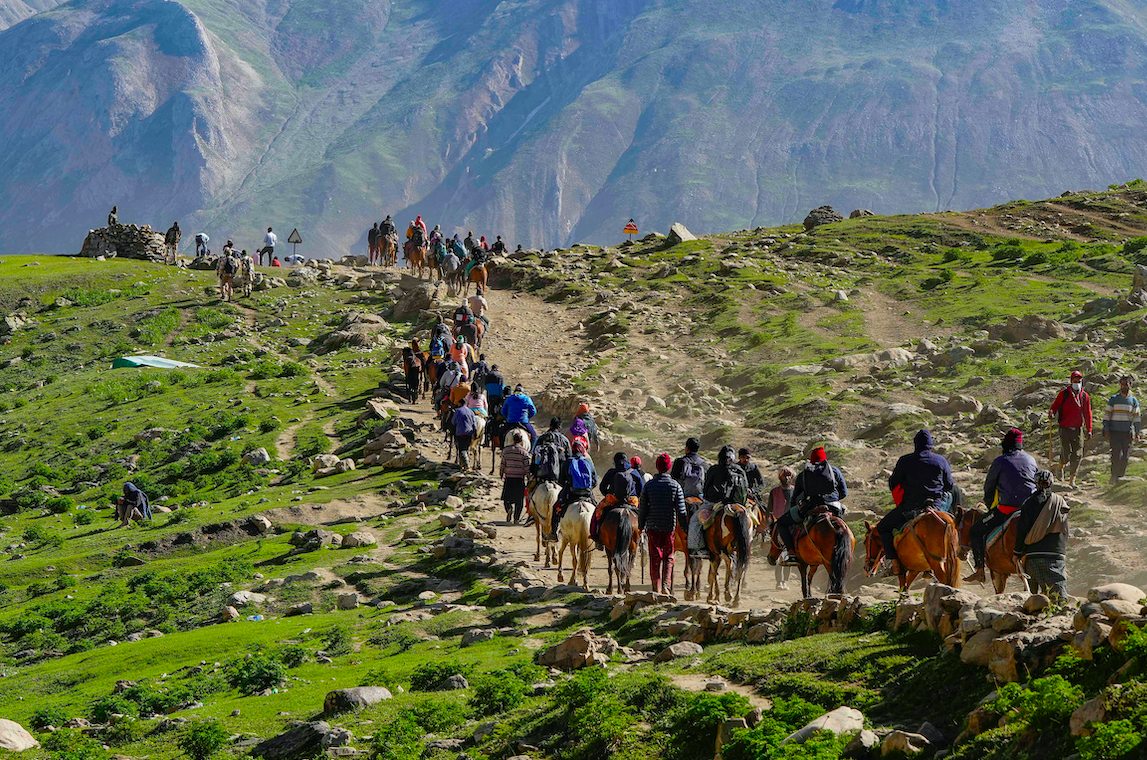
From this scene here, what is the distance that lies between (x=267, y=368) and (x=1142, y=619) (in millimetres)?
37066

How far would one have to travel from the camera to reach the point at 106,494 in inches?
1230

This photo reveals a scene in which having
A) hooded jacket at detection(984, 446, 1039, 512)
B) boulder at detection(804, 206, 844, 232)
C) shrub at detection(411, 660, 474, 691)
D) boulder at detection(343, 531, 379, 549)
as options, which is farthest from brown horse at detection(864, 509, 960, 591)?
boulder at detection(804, 206, 844, 232)

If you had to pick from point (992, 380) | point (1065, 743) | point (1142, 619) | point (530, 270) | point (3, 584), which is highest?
point (530, 270)

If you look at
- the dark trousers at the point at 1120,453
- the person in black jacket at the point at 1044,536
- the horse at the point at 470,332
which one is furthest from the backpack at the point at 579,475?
the horse at the point at 470,332

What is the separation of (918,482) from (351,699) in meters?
7.70

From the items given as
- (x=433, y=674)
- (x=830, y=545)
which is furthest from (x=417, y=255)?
(x=433, y=674)

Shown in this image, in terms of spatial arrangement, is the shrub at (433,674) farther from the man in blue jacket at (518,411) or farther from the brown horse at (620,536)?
the man in blue jacket at (518,411)

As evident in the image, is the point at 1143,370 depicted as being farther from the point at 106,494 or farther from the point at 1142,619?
the point at 106,494

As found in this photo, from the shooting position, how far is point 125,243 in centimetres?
Result: 6231

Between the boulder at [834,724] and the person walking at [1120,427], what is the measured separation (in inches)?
545

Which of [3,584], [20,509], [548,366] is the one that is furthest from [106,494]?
[548,366]

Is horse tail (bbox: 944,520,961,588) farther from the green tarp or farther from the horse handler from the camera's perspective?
the green tarp

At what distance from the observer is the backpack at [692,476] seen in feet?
61.1

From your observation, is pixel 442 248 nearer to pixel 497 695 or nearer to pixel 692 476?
pixel 692 476
